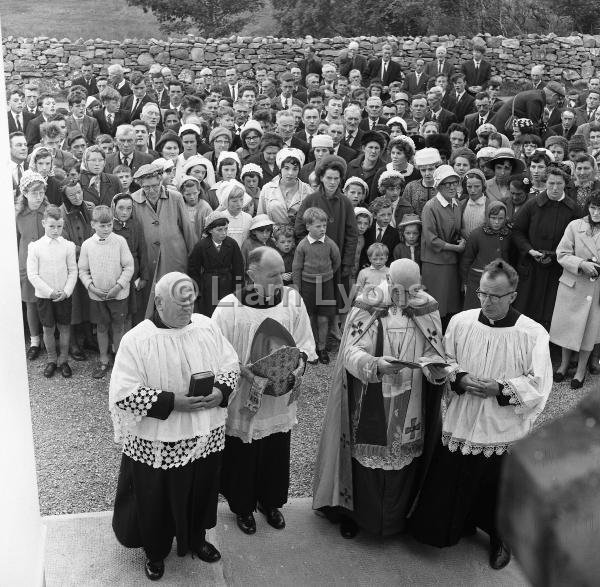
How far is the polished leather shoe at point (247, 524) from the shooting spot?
15.8 ft

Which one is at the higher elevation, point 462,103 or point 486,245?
point 462,103

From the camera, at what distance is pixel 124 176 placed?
25.9ft

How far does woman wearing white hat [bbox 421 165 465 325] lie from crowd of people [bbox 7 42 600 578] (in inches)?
0.7

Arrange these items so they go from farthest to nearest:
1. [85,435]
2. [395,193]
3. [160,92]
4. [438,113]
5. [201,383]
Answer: [160,92] → [438,113] → [395,193] → [85,435] → [201,383]

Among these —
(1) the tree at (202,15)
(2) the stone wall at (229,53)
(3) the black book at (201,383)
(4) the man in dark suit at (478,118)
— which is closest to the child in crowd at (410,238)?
(3) the black book at (201,383)

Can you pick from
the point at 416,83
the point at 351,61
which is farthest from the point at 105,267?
the point at 351,61

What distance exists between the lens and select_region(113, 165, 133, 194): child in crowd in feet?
25.7

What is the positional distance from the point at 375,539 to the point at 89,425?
8.04ft

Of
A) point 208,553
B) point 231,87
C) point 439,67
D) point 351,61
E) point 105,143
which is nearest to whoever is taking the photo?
point 208,553

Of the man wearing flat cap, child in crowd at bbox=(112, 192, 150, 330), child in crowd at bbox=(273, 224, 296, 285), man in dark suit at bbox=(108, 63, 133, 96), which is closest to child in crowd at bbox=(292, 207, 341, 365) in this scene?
child in crowd at bbox=(273, 224, 296, 285)

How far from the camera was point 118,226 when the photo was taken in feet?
22.7

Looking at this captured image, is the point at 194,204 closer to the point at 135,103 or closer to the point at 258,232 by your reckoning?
the point at 258,232

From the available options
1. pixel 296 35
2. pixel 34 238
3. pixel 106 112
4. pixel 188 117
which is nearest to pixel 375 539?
pixel 34 238

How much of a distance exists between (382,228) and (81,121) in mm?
6067
